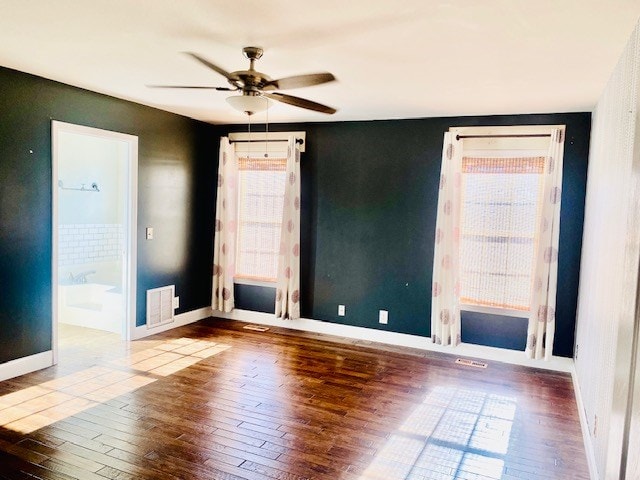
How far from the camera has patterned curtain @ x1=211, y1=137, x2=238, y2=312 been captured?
5.59 metres

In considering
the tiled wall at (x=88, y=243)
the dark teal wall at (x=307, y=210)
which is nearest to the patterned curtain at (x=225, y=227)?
the dark teal wall at (x=307, y=210)

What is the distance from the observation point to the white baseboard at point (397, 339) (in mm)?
4371

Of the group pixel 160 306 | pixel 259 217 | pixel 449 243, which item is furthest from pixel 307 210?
pixel 160 306

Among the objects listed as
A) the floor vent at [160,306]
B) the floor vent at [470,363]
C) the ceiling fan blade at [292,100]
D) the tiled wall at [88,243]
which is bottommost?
the floor vent at [470,363]

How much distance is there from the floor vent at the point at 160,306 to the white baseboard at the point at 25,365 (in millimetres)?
1148

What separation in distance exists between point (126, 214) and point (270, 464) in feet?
10.2

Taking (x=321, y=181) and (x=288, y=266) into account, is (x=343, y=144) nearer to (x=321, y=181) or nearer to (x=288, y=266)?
(x=321, y=181)

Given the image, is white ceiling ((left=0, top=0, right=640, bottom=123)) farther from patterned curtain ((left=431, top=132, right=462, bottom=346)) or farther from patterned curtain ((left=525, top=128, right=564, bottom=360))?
patterned curtain ((left=431, top=132, right=462, bottom=346))

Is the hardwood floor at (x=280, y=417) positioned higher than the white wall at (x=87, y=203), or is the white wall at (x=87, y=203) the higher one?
the white wall at (x=87, y=203)

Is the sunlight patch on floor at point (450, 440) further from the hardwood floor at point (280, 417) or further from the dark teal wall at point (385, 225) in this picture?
the dark teal wall at point (385, 225)

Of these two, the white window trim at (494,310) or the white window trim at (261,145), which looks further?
the white window trim at (261,145)

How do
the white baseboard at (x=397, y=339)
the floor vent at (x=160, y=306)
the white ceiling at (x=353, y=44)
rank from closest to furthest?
the white ceiling at (x=353, y=44) → the white baseboard at (x=397, y=339) → the floor vent at (x=160, y=306)

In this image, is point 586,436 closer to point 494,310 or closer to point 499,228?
point 494,310

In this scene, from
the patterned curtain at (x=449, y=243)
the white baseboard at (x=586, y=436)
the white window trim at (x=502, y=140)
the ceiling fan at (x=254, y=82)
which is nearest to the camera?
the white baseboard at (x=586, y=436)
